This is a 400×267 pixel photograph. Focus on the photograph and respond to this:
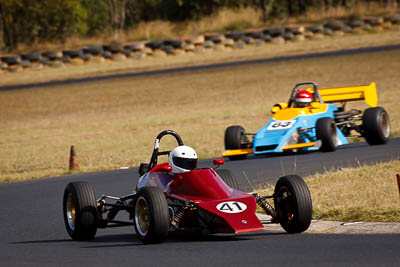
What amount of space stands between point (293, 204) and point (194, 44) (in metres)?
38.7

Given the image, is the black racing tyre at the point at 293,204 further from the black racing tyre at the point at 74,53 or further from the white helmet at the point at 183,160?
the black racing tyre at the point at 74,53

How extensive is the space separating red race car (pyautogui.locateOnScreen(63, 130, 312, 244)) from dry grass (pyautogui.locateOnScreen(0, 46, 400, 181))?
9082 millimetres

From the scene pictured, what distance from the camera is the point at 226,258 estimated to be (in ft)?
28.8

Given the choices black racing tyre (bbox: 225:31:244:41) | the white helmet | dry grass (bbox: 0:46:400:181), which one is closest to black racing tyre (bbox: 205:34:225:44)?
black racing tyre (bbox: 225:31:244:41)

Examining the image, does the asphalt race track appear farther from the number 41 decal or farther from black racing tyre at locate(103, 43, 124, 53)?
black racing tyre at locate(103, 43, 124, 53)

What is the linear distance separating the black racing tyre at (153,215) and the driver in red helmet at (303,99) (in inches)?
420

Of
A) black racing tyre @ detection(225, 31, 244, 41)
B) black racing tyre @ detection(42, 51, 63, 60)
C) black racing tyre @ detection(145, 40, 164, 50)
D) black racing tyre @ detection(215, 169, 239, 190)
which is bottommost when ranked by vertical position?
black racing tyre @ detection(215, 169, 239, 190)

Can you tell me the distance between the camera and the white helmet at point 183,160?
35.3ft

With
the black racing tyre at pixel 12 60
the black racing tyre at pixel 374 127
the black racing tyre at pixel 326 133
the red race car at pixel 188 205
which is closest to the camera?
the red race car at pixel 188 205

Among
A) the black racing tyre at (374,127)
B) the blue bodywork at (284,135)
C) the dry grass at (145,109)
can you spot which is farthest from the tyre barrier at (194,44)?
the blue bodywork at (284,135)

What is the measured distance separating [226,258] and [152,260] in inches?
29.7

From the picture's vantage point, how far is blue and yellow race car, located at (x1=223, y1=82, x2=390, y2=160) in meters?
Result: 19.2

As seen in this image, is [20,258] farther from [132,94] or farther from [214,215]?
[132,94]

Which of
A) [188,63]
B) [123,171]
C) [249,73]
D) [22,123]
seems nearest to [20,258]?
[123,171]
